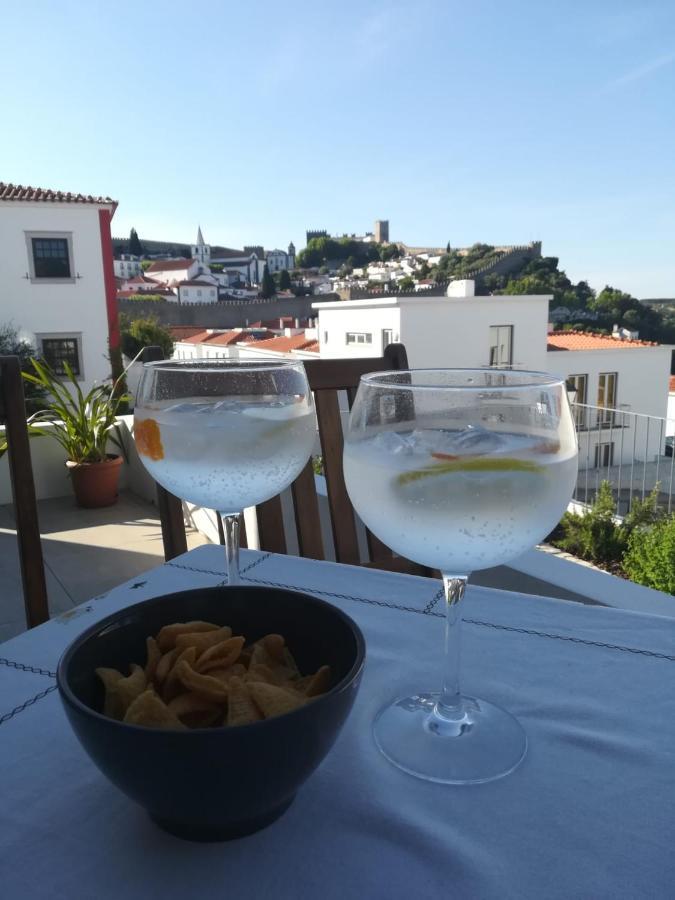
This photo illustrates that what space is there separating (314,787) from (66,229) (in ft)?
46.0

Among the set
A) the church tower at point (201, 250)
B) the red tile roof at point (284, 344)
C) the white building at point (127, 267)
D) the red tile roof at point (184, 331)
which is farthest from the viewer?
the church tower at point (201, 250)

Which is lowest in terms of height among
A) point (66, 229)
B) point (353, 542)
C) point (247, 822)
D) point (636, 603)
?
point (636, 603)

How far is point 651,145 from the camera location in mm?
24484

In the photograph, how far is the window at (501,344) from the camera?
19.6m

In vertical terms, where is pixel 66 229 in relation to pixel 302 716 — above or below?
above

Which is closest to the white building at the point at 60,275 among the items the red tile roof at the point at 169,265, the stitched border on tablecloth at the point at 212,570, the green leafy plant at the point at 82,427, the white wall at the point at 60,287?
the white wall at the point at 60,287

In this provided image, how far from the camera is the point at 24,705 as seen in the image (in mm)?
511

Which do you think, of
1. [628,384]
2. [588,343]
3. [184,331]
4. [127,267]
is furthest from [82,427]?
[127,267]

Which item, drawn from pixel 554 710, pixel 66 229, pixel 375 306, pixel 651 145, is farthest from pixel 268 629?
pixel 651 145

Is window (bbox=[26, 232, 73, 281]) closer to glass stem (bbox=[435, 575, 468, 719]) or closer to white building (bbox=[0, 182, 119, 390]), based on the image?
white building (bbox=[0, 182, 119, 390])

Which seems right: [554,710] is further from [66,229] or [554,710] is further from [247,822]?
[66,229]

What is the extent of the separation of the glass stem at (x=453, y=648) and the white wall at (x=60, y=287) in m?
13.0

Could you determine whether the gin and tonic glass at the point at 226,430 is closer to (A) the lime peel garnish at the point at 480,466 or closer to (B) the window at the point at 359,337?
(A) the lime peel garnish at the point at 480,466

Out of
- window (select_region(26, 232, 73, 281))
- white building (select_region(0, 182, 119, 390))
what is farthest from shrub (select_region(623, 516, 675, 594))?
window (select_region(26, 232, 73, 281))
